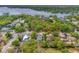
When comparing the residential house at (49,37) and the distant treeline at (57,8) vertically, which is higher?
the distant treeline at (57,8)

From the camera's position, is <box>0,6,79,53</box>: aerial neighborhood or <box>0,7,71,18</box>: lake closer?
<box>0,6,79,53</box>: aerial neighborhood

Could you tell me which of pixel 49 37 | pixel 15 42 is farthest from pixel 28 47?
pixel 49 37

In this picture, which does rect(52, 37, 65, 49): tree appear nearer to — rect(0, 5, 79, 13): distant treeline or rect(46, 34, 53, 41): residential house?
rect(46, 34, 53, 41): residential house

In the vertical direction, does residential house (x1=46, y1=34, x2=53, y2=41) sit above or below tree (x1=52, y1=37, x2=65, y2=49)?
above

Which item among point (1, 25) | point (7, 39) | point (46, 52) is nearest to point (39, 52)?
point (46, 52)

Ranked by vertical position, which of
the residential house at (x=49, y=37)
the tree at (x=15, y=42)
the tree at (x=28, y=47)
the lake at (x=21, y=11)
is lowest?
the tree at (x=28, y=47)

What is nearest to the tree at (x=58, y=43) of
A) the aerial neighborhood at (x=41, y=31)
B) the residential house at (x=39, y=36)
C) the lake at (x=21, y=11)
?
the aerial neighborhood at (x=41, y=31)

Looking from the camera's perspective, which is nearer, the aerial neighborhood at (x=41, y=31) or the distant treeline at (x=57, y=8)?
the aerial neighborhood at (x=41, y=31)

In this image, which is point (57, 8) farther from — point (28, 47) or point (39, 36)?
point (28, 47)

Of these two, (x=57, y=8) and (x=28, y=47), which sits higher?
(x=57, y=8)

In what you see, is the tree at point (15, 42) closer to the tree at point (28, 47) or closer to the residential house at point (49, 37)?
the tree at point (28, 47)

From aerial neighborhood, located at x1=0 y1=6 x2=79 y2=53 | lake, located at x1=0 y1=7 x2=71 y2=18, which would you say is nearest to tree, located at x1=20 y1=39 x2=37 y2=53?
aerial neighborhood, located at x1=0 y1=6 x2=79 y2=53
